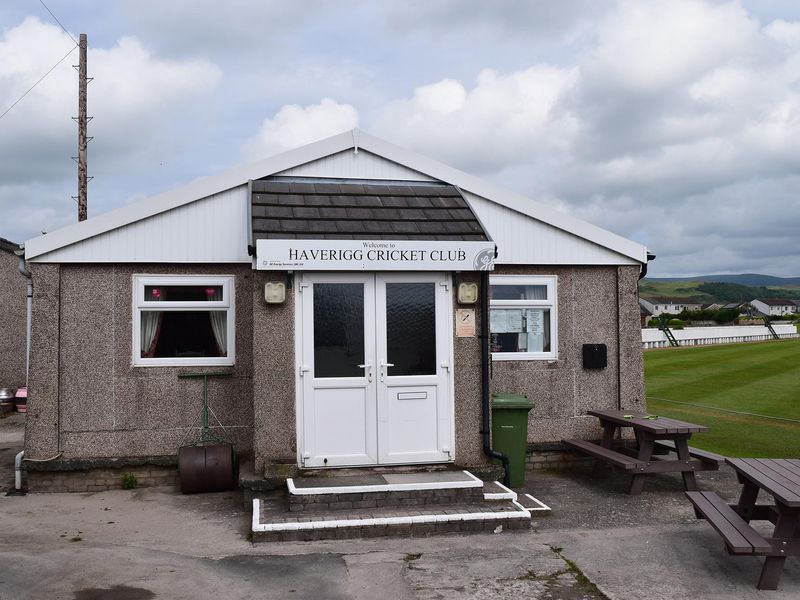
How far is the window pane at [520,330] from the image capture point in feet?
34.1

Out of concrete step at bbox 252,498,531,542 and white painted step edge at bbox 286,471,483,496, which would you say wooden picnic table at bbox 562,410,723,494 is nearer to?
concrete step at bbox 252,498,531,542

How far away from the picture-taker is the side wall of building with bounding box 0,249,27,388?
61.1ft

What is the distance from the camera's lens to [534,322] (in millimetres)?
10500

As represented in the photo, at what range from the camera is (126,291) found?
31.1 feet

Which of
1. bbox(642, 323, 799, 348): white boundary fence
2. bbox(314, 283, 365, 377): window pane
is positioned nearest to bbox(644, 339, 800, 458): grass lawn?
bbox(314, 283, 365, 377): window pane

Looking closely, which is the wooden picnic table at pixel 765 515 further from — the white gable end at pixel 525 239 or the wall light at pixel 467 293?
the white gable end at pixel 525 239

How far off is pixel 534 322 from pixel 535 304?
25 cm

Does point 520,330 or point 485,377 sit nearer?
point 485,377

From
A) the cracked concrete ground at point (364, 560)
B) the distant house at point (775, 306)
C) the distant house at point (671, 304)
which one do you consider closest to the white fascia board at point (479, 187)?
the cracked concrete ground at point (364, 560)

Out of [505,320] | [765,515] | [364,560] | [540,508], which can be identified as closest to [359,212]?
[505,320]

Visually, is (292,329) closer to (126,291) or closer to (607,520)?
(126,291)

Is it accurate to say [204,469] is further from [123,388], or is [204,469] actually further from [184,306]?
[184,306]

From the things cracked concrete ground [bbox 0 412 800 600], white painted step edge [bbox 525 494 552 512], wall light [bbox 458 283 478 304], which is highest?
wall light [bbox 458 283 478 304]

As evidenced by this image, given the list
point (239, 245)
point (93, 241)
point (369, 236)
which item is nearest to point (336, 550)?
point (369, 236)
